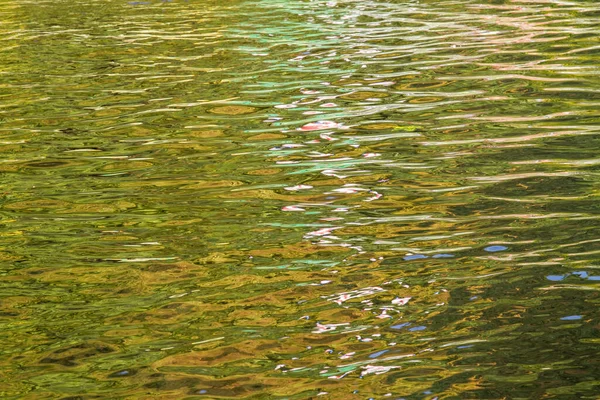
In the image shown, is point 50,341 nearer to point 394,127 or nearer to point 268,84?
point 394,127

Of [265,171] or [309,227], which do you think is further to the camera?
[265,171]

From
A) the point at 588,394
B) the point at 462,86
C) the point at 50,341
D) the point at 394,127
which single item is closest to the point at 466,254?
the point at 588,394

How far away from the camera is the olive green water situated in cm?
483

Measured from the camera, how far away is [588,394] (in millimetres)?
4328

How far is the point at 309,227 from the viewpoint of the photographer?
23.0ft

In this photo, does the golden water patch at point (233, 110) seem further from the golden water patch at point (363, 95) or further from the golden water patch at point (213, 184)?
the golden water patch at point (213, 184)

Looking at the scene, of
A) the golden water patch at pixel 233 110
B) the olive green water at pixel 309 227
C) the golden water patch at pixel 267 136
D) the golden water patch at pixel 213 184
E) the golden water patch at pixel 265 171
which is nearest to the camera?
the olive green water at pixel 309 227

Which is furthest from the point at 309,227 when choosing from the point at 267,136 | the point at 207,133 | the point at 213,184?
the point at 207,133

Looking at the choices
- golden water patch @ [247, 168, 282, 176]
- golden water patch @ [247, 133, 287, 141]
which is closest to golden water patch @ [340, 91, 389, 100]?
golden water patch @ [247, 133, 287, 141]

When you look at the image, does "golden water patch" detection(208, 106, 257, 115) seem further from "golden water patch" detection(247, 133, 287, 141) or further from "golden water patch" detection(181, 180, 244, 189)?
"golden water patch" detection(181, 180, 244, 189)

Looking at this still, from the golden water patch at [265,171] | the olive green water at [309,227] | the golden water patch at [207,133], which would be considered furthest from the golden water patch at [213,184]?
the golden water patch at [207,133]

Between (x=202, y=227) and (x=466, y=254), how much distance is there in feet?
6.58

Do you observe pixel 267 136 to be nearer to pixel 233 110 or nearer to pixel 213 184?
pixel 233 110

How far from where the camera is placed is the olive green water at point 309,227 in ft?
15.9
